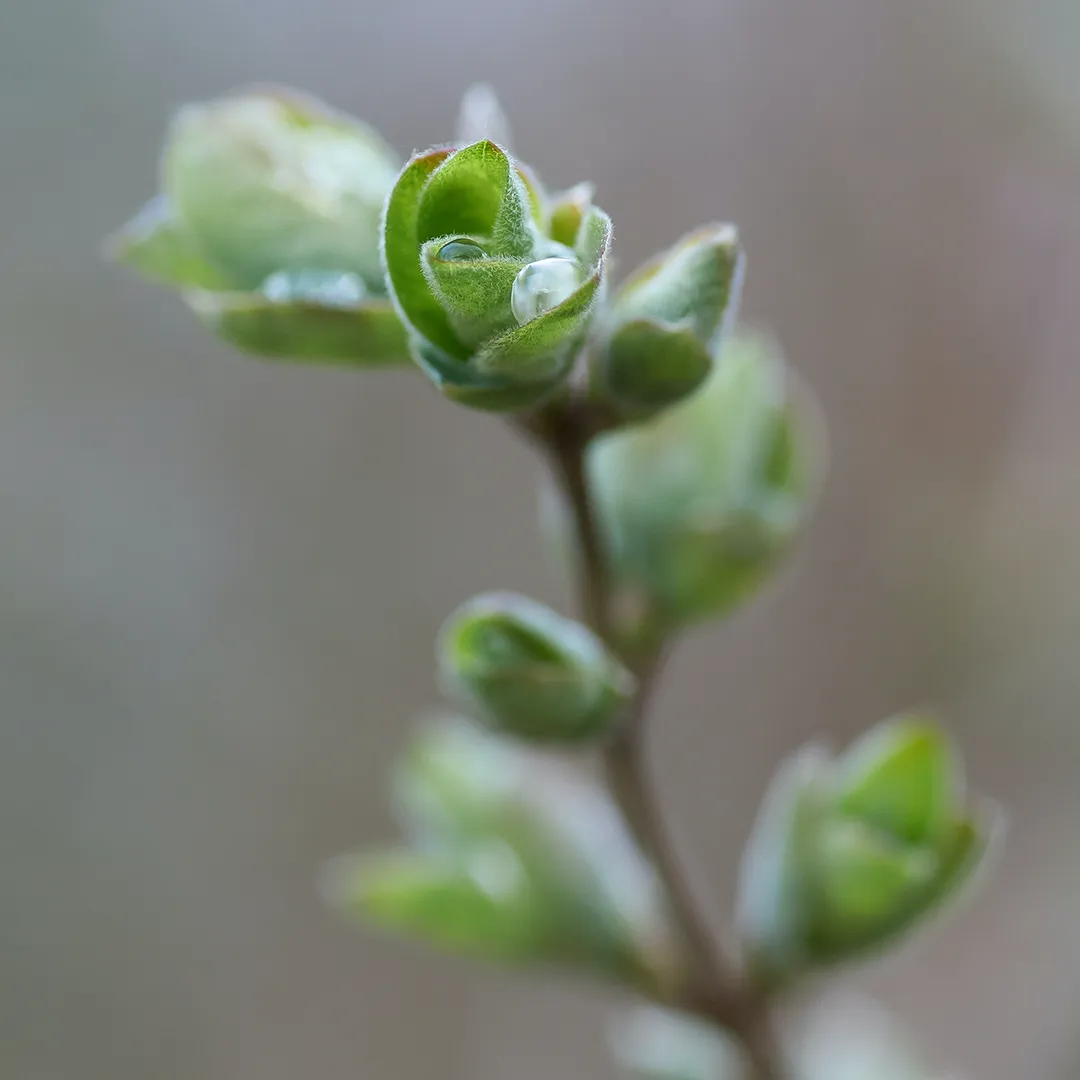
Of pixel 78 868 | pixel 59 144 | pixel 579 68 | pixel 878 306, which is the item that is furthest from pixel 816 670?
pixel 59 144

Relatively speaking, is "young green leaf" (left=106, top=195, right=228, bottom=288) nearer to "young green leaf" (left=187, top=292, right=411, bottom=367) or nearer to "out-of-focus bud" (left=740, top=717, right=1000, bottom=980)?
"young green leaf" (left=187, top=292, right=411, bottom=367)

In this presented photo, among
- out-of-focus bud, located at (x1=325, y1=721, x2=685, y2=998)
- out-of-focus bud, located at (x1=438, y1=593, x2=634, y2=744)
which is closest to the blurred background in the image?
out-of-focus bud, located at (x1=325, y1=721, x2=685, y2=998)

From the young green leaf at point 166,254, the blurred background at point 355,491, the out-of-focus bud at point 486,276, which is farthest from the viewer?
the blurred background at point 355,491

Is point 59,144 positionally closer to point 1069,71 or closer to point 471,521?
point 471,521

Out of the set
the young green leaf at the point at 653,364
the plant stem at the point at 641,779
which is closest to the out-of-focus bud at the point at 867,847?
the plant stem at the point at 641,779

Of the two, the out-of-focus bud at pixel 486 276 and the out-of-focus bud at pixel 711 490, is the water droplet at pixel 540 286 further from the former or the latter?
the out-of-focus bud at pixel 711 490

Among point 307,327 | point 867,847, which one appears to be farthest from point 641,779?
point 307,327

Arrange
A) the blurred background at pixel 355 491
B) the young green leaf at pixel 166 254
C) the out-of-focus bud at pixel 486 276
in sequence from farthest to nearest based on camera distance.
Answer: the blurred background at pixel 355 491 < the young green leaf at pixel 166 254 < the out-of-focus bud at pixel 486 276

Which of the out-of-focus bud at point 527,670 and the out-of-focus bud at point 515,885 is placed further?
the out-of-focus bud at point 515,885
